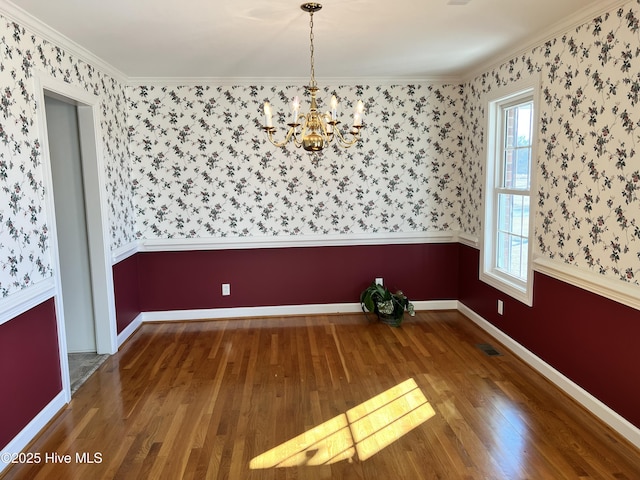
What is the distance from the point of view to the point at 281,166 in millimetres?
4820

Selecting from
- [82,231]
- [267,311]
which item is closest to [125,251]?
[82,231]

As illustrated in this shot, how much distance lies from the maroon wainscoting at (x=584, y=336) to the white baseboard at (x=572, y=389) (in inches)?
1.3

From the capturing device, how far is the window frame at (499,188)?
3553 mm

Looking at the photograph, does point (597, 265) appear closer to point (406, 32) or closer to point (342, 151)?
point (406, 32)

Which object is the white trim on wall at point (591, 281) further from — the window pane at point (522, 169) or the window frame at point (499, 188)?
the window pane at point (522, 169)

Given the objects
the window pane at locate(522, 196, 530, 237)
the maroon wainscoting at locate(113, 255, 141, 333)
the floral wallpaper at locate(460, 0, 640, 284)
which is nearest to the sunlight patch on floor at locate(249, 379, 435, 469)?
the floral wallpaper at locate(460, 0, 640, 284)

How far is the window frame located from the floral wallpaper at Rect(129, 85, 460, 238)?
733 millimetres

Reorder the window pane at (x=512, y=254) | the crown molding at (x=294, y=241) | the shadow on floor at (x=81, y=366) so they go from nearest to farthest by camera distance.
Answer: the shadow on floor at (x=81, y=366) → the window pane at (x=512, y=254) → the crown molding at (x=294, y=241)

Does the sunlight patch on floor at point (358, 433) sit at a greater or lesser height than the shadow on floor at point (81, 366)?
lesser

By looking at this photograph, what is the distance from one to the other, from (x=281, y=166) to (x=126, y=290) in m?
1.97

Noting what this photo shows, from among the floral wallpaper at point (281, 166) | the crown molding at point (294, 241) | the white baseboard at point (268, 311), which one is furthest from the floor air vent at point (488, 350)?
the floral wallpaper at point (281, 166)

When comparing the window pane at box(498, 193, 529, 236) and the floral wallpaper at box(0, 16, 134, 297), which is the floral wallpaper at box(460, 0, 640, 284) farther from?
the floral wallpaper at box(0, 16, 134, 297)

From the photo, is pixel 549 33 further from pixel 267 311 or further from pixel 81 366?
pixel 81 366

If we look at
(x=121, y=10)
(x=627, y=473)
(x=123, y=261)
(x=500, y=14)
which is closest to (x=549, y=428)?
(x=627, y=473)
